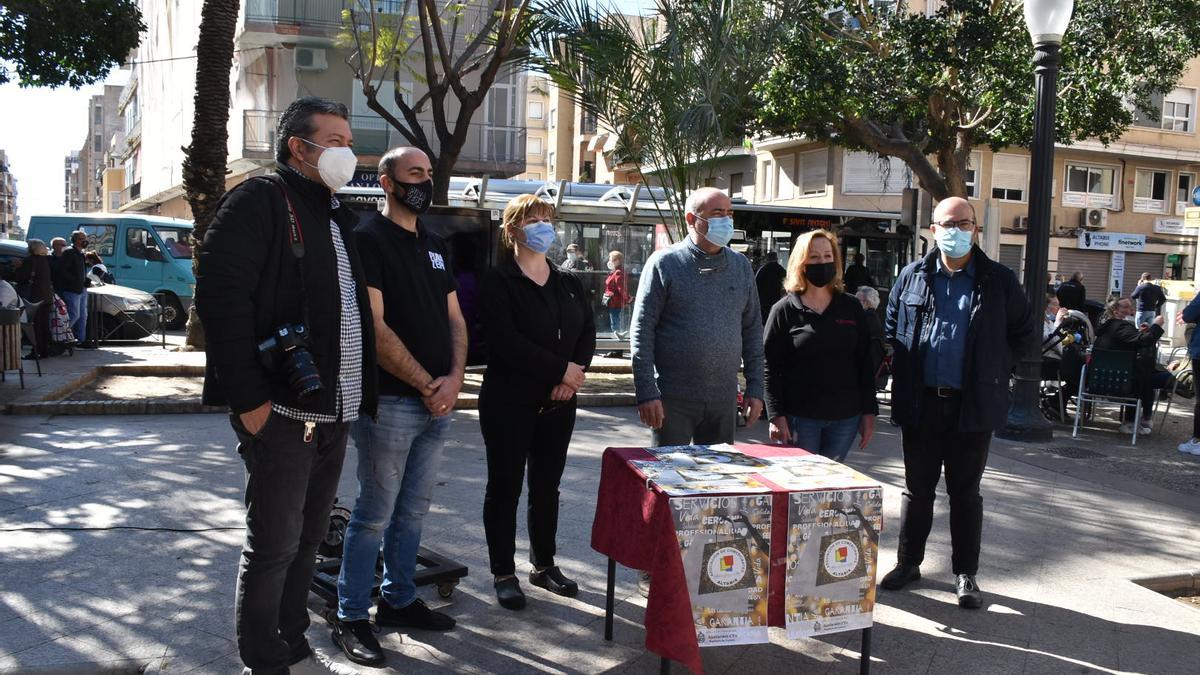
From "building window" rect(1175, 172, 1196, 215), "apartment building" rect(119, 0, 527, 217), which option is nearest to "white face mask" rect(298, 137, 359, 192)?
"apartment building" rect(119, 0, 527, 217)

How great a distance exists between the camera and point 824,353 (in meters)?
5.07

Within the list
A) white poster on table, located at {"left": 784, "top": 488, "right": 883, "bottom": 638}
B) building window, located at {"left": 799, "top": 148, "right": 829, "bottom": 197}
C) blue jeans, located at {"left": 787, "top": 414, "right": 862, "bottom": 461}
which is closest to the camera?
white poster on table, located at {"left": 784, "top": 488, "right": 883, "bottom": 638}

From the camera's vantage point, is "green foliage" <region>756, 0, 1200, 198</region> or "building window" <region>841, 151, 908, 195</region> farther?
"building window" <region>841, 151, 908, 195</region>

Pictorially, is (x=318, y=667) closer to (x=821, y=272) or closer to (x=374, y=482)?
(x=374, y=482)

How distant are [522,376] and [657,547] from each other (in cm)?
123

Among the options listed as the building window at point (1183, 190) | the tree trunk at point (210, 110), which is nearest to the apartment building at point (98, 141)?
the building window at point (1183, 190)

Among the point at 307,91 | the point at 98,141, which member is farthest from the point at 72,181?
the point at 307,91

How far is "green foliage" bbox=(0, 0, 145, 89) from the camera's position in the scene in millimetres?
13188

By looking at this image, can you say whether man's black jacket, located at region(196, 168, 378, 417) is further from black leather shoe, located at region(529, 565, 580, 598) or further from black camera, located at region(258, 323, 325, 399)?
black leather shoe, located at region(529, 565, 580, 598)

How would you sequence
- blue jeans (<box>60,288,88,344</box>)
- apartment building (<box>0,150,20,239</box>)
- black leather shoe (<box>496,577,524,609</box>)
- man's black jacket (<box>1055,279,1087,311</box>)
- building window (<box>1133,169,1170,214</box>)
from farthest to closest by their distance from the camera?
apartment building (<box>0,150,20,239</box>) → building window (<box>1133,169,1170,214</box>) → blue jeans (<box>60,288,88,344</box>) → man's black jacket (<box>1055,279,1087,311</box>) → black leather shoe (<box>496,577,524,609</box>)

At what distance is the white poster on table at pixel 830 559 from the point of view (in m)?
3.77

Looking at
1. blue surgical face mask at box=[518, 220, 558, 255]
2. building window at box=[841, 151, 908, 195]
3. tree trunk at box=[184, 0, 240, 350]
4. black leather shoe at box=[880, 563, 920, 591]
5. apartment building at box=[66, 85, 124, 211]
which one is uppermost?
apartment building at box=[66, 85, 124, 211]

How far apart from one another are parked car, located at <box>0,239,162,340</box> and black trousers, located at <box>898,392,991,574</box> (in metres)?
14.5

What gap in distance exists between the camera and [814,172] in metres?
36.5
